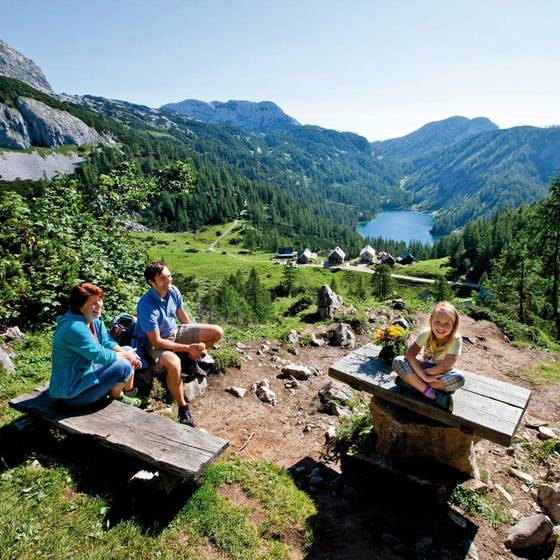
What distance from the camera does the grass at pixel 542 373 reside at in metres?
11.4

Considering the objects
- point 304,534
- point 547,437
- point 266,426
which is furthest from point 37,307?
point 547,437

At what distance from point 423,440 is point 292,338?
6.74 metres

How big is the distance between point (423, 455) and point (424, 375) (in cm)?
167

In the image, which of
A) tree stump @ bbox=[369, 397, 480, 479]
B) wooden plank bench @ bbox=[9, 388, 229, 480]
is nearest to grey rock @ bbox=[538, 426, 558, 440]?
tree stump @ bbox=[369, 397, 480, 479]

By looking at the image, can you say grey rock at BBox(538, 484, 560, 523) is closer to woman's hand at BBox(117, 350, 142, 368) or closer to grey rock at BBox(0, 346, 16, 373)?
woman's hand at BBox(117, 350, 142, 368)

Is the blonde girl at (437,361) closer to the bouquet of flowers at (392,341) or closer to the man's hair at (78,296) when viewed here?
the bouquet of flowers at (392,341)

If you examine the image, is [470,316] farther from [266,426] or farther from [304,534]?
[304,534]

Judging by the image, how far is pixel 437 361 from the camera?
→ 19.1 feet

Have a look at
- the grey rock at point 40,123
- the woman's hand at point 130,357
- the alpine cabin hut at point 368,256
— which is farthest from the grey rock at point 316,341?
the grey rock at point 40,123

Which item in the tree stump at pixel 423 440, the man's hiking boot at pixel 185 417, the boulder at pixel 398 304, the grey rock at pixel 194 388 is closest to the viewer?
the tree stump at pixel 423 440

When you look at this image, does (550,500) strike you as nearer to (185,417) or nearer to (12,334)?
(185,417)

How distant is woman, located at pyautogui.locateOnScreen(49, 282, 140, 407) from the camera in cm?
520

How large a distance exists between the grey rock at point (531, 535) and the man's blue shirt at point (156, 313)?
6.78 m

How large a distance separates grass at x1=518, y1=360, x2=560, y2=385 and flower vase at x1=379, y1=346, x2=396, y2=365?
786 cm
